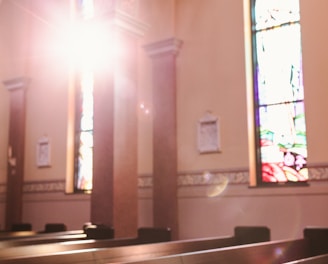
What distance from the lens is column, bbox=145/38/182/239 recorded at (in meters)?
8.70

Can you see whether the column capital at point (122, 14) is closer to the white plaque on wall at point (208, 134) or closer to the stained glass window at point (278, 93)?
the white plaque on wall at point (208, 134)

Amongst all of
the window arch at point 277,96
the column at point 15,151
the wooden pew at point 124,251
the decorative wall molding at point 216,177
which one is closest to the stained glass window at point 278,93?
the window arch at point 277,96

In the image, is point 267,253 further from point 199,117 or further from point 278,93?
point 199,117

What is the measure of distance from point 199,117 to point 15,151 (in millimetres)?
4725

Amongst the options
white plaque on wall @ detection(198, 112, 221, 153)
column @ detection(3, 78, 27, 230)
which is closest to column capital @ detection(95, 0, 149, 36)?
white plaque on wall @ detection(198, 112, 221, 153)

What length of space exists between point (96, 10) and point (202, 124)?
2503 millimetres

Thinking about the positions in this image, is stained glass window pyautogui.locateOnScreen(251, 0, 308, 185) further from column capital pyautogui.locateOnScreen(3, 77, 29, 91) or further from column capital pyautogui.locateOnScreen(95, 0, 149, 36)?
column capital pyautogui.locateOnScreen(3, 77, 29, 91)

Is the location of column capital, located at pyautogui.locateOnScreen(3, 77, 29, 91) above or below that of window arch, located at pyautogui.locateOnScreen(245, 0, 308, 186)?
above

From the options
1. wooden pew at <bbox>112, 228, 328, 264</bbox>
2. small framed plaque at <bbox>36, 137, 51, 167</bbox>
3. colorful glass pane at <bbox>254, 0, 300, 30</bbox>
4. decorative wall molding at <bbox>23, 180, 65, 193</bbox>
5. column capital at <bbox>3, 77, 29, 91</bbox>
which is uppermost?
colorful glass pane at <bbox>254, 0, 300, 30</bbox>

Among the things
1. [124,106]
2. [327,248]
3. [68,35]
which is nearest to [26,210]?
[68,35]

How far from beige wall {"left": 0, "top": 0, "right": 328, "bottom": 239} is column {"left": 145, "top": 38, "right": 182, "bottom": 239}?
0.41 ft

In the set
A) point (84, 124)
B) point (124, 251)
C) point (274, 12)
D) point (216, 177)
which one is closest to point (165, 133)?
point (216, 177)

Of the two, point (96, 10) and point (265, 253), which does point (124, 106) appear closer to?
point (96, 10)

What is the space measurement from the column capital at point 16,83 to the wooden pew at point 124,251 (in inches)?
285
